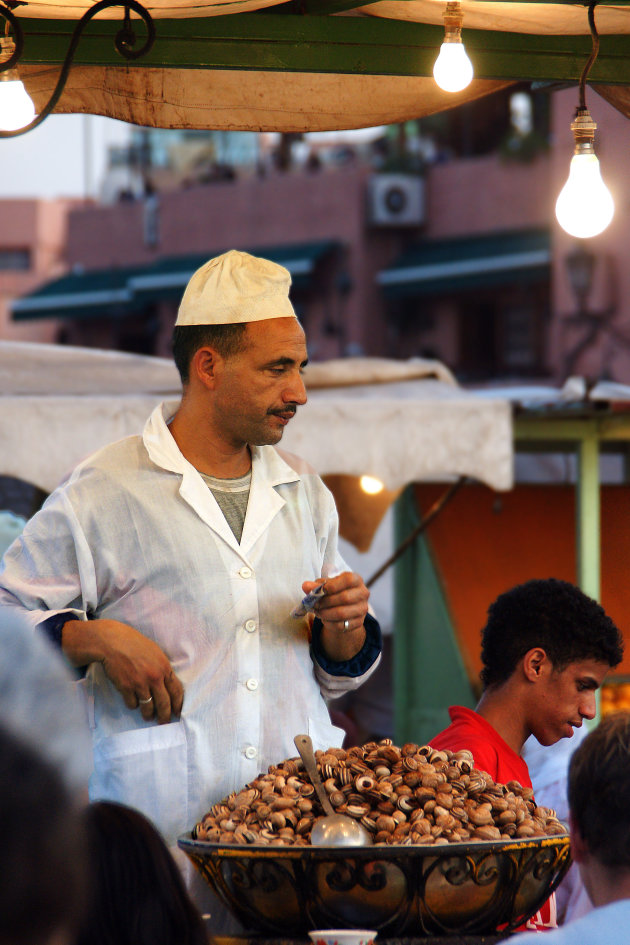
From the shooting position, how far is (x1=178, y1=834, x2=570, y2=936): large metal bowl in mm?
1665

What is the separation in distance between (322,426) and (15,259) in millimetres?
22688

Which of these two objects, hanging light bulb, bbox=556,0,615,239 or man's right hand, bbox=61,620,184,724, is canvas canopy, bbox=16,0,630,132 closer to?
hanging light bulb, bbox=556,0,615,239

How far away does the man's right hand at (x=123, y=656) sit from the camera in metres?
2.01

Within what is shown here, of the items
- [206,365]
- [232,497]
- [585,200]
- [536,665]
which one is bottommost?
[536,665]

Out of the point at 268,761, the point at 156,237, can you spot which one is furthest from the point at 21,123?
the point at 156,237

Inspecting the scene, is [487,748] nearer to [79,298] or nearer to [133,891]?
[133,891]

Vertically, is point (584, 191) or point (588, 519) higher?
point (584, 191)

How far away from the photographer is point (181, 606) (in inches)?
85.3

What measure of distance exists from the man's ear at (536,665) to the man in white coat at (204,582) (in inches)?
18.5

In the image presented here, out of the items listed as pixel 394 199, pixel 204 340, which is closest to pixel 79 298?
pixel 394 199

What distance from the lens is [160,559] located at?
2174 millimetres

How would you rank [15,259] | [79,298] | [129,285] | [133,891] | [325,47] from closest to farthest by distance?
[133,891]
[325,47]
[129,285]
[79,298]
[15,259]

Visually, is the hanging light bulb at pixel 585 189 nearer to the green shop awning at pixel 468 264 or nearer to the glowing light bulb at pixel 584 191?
the glowing light bulb at pixel 584 191

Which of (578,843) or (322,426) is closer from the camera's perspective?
(578,843)
